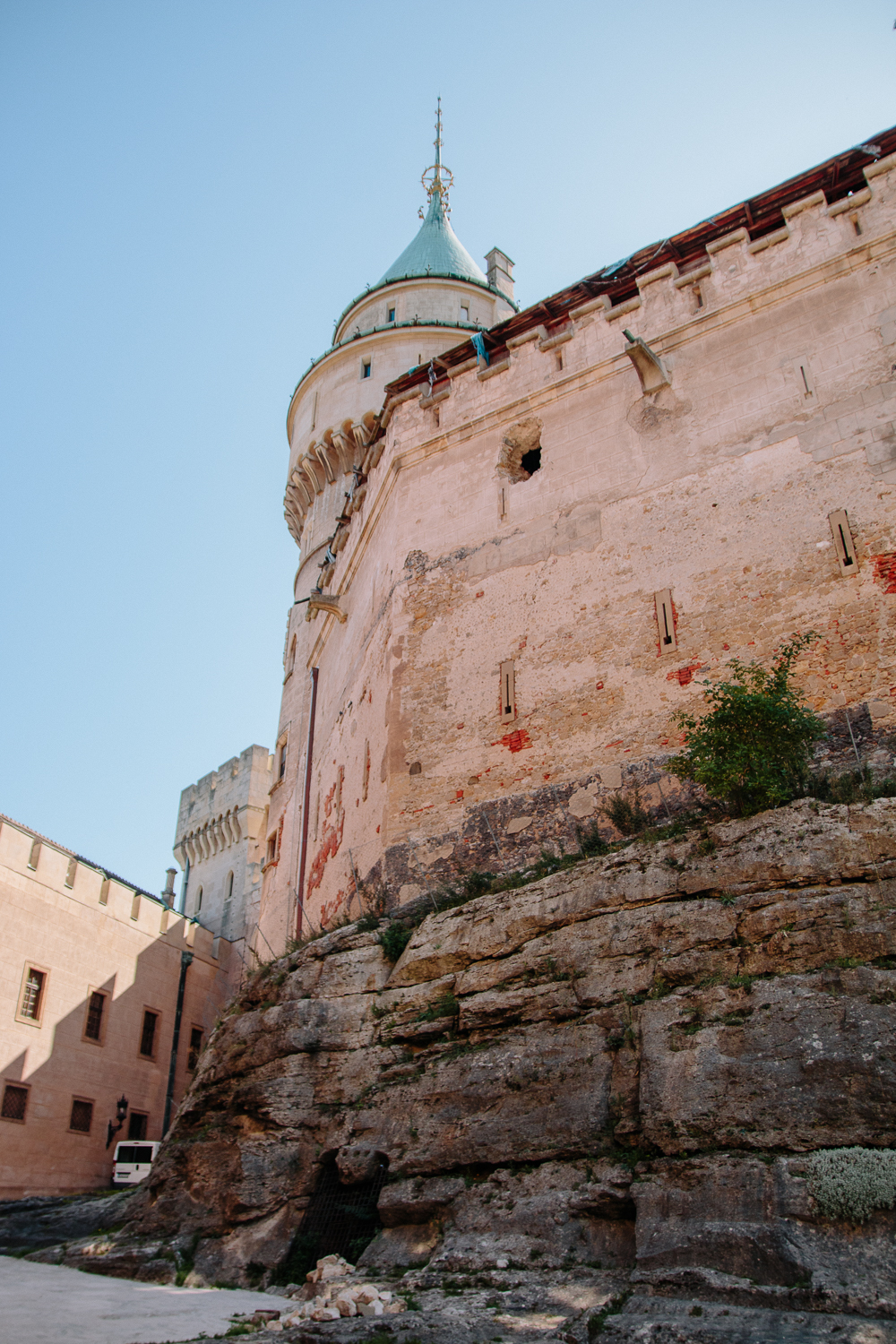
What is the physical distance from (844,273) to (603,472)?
13.2 feet

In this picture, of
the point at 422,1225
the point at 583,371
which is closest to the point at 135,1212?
the point at 422,1225

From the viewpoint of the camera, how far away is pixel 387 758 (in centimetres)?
1456

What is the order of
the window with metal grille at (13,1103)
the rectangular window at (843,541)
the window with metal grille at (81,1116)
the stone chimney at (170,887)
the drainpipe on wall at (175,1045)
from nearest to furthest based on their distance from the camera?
the rectangular window at (843,541) → the window with metal grille at (13,1103) → the window with metal grille at (81,1116) → the drainpipe on wall at (175,1045) → the stone chimney at (170,887)

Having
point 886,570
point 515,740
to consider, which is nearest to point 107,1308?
point 515,740

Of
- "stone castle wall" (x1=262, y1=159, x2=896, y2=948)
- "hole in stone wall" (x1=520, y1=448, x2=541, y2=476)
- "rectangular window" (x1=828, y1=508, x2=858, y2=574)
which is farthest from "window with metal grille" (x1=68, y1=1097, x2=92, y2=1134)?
"rectangular window" (x1=828, y1=508, x2=858, y2=574)

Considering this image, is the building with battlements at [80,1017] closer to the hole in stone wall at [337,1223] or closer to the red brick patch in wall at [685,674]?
the hole in stone wall at [337,1223]

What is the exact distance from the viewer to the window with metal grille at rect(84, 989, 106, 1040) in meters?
23.4

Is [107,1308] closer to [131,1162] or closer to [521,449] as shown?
[521,449]

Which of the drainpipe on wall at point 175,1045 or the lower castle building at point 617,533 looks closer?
the lower castle building at point 617,533

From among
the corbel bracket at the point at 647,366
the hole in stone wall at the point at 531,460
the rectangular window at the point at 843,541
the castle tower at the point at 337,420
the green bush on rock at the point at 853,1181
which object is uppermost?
the castle tower at the point at 337,420

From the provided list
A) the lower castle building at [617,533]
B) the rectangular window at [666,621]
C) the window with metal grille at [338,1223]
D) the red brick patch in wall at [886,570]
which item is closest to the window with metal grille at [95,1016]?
the lower castle building at [617,533]

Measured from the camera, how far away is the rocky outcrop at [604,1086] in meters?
7.26

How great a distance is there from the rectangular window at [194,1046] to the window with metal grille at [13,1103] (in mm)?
6202

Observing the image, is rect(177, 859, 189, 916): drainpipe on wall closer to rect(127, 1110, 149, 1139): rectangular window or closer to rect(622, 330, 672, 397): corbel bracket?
rect(127, 1110, 149, 1139): rectangular window
